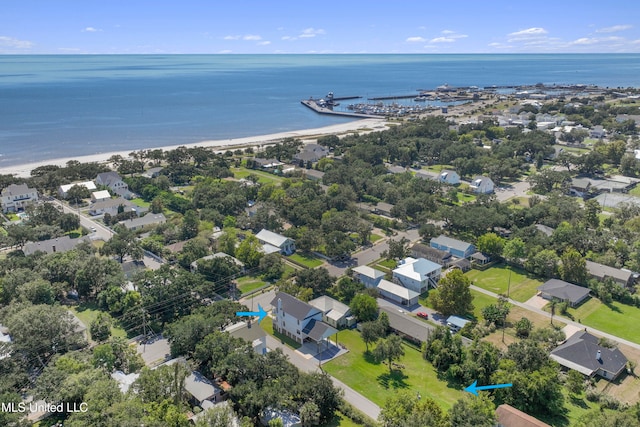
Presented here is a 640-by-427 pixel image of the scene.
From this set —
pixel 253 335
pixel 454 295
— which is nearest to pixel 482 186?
pixel 454 295

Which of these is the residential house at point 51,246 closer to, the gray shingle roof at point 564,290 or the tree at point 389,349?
the tree at point 389,349

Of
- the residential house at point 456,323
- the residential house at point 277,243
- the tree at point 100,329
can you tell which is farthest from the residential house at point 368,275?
the tree at point 100,329

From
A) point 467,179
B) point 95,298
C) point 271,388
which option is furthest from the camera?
point 467,179

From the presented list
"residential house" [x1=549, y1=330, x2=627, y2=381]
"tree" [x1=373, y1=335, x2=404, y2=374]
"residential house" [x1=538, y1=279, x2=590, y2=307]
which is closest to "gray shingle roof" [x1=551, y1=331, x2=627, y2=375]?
"residential house" [x1=549, y1=330, x2=627, y2=381]

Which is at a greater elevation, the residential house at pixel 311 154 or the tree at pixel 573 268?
the residential house at pixel 311 154

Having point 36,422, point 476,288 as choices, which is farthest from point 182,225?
point 476,288

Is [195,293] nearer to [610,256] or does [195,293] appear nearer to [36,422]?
[36,422]
